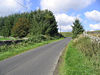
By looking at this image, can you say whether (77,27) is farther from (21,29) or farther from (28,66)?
(21,29)

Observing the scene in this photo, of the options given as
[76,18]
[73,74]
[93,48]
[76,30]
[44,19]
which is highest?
[44,19]

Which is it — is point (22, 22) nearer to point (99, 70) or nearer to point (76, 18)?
point (76, 18)

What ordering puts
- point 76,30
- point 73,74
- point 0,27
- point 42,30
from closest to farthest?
1. point 73,74
2. point 76,30
3. point 42,30
4. point 0,27

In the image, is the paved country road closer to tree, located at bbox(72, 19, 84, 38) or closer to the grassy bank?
the grassy bank

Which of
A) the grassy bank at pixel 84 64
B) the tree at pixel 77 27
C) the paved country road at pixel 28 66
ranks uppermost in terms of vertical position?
the tree at pixel 77 27

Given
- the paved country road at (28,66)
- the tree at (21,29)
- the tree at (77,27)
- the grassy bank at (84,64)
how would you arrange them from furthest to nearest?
Result: the tree at (21,29), the tree at (77,27), the paved country road at (28,66), the grassy bank at (84,64)

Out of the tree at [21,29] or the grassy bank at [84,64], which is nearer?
the grassy bank at [84,64]

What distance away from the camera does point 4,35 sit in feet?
201

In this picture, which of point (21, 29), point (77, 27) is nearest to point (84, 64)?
point (77, 27)

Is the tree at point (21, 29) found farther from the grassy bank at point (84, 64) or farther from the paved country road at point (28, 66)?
the grassy bank at point (84, 64)

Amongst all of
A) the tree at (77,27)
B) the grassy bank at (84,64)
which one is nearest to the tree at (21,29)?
the tree at (77,27)

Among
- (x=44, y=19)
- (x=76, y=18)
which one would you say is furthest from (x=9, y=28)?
(x=76, y=18)

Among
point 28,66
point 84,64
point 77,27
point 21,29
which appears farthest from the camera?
point 21,29

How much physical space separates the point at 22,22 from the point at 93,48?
4652 cm
